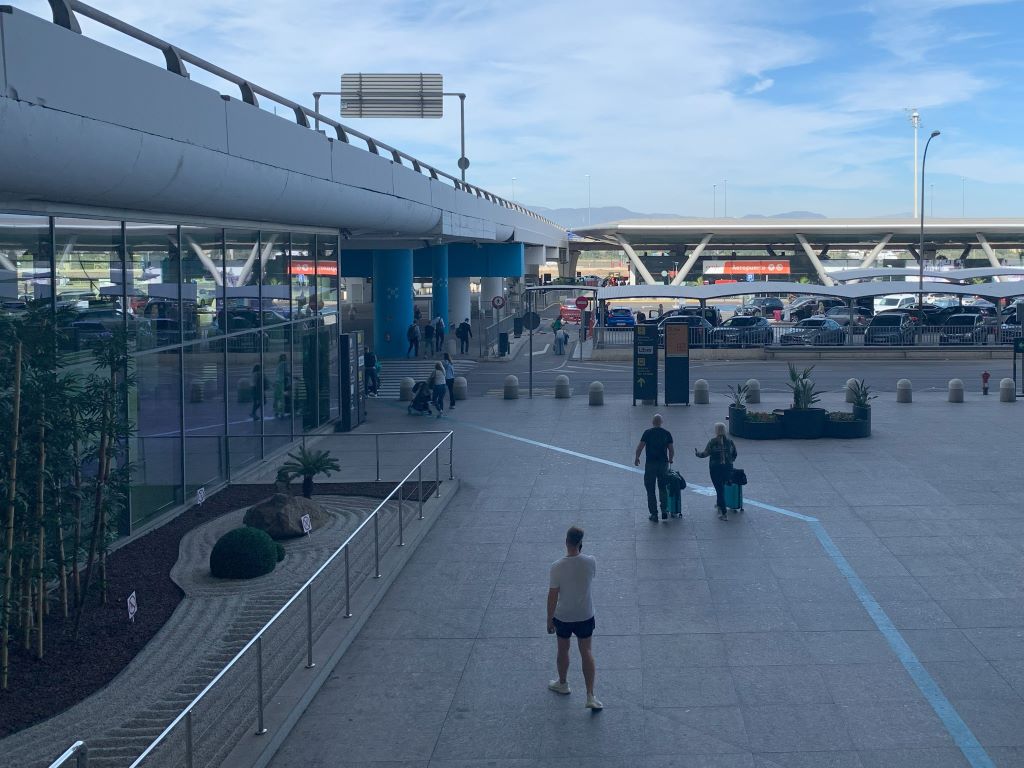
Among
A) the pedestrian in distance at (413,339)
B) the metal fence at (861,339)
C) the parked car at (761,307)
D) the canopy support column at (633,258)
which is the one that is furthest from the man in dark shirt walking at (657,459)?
the canopy support column at (633,258)

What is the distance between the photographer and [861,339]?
46.0 m

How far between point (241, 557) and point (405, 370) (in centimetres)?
2575

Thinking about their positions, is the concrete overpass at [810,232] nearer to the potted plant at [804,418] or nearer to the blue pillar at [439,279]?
the blue pillar at [439,279]

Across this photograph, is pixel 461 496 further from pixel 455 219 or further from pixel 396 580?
pixel 455 219

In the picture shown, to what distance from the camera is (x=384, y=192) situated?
2439 cm

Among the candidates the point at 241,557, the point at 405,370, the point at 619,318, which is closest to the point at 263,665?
the point at 241,557

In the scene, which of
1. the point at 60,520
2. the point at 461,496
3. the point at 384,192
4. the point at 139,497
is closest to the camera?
the point at 60,520

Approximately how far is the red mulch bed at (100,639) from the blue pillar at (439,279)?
35.1 meters

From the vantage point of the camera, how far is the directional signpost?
28047 mm

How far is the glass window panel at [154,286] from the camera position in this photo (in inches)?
604

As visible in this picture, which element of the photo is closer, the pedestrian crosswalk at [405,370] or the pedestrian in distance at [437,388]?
the pedestrian in distance at [437,388]

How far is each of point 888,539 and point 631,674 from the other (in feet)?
19.0

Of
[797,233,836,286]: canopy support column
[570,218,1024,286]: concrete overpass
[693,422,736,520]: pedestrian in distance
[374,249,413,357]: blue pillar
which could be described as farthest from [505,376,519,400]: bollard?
[797,233,836,286]: canopy support column

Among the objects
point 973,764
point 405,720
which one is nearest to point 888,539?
point 973,764
